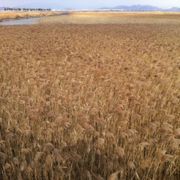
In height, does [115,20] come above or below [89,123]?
below

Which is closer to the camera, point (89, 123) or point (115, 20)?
point (89, 123)

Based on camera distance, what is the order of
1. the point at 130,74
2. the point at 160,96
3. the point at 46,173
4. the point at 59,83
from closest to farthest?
the point at 46,173 → the point at 160,96 → the point at 59,83 → the point at 130,74

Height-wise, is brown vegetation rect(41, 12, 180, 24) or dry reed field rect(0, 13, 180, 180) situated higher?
dry reed field rect(0, 13, 180, 180)

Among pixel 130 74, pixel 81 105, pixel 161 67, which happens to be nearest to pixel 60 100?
pixel 81 105

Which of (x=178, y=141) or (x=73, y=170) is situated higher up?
(x=178, y=141)

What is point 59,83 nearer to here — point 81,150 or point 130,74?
point 130,74

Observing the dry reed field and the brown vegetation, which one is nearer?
the dry reed field

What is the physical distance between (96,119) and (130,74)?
5.01 m

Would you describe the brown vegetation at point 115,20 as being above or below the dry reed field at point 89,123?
below

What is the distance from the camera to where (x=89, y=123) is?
23.6 ft

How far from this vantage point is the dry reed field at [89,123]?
5.43 metres

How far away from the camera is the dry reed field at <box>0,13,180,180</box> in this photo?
17.8 feet

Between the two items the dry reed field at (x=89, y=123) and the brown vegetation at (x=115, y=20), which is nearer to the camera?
the dry reed field at (x=89, y=123)

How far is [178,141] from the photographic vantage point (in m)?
5.47
